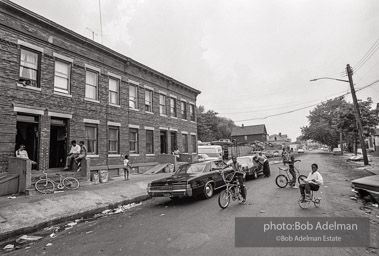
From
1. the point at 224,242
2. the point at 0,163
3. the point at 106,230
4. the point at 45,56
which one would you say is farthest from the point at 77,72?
the point at 224,242

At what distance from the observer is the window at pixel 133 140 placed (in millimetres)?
18312

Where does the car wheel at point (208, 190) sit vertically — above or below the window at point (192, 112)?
below

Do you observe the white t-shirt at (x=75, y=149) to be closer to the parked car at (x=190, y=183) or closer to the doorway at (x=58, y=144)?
the doorway at (x=58, y=144)

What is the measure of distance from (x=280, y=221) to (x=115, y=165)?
12.5m

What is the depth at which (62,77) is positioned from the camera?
1376cm

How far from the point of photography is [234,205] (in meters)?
8.21

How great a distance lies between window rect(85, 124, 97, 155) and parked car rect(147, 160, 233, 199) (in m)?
7.01

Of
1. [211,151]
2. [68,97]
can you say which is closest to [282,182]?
[68,97]

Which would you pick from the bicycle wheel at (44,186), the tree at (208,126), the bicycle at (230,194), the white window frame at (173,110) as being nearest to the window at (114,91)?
the white window frame at (173,110)

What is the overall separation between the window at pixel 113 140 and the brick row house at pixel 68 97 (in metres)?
0.06

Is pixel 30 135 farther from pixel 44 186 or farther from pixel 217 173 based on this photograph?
pixel 217 173

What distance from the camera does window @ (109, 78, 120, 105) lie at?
670 inches

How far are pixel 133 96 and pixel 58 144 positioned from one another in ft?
21.8

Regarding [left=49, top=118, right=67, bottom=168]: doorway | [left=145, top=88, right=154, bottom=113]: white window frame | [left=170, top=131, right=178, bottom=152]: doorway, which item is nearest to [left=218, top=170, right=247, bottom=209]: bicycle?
[left=49, top=118, right=67, bottom=168]: doorway
